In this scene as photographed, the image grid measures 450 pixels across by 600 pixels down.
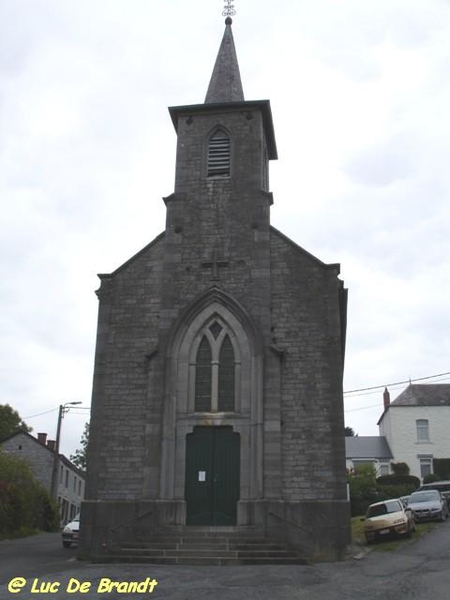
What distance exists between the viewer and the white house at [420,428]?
5203 centimetres

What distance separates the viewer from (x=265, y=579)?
1334 cm

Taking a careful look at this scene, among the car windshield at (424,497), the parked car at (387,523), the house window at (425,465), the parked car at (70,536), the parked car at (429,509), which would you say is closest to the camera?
the parked car at (387,523)

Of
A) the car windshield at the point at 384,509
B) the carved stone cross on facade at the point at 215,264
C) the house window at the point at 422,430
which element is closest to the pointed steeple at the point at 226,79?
the carved stone cross on facade at the point at 215,264

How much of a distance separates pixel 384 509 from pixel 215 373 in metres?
7.04

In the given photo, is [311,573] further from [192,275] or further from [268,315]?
[192,275]

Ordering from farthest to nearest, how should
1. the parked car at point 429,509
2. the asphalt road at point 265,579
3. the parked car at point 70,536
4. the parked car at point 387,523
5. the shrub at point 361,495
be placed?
1. the shrub at point 361,495
2. the parked car at point 429,509
3. the parked car at point 70,536
4. the parked car at point 387,523
5. the asphalt road at point 265,579

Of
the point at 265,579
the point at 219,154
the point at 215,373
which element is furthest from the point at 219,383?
the point at 219,154

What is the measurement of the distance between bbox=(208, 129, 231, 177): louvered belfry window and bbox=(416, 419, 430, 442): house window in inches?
1460

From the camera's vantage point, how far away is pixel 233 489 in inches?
725

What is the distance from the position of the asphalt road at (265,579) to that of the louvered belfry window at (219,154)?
12.4 metres

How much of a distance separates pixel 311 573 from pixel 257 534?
3.34m

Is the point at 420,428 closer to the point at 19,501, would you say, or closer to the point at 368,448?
the point at 368,448

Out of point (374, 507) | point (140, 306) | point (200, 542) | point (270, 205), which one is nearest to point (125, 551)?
point (200, 542)

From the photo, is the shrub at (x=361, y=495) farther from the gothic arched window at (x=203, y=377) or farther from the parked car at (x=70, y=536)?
the gothic arched window at (x=203, y=377)
